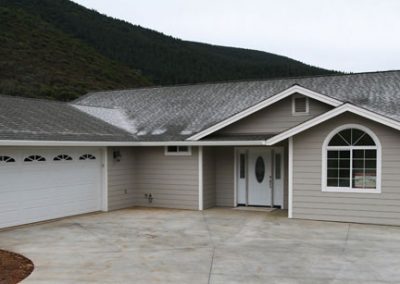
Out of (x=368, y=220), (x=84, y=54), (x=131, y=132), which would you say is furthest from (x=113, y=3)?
(x=368, y=220)

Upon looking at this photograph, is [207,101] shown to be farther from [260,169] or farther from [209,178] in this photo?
[260,169]

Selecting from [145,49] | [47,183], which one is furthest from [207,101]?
[145,49]

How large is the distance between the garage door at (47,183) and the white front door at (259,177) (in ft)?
14.6

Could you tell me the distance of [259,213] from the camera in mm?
13617

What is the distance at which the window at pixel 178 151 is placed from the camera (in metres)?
14.6

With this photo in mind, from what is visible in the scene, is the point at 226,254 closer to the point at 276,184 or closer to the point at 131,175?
the point at 276,184

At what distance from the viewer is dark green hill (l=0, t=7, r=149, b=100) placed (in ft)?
131

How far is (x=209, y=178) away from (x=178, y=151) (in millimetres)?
1242

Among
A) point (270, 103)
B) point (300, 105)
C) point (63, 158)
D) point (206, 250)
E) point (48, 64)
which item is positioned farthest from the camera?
point (48, 64)

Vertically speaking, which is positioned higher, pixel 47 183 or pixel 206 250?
pixel 47 183

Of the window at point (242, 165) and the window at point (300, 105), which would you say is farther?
the window at point (242, 165)

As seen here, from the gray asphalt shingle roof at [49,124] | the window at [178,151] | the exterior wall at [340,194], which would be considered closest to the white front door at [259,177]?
the window at [178,151]

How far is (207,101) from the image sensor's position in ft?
55.4

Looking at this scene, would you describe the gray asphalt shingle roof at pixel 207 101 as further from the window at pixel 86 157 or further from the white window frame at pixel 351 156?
the window at pixel 86 157
